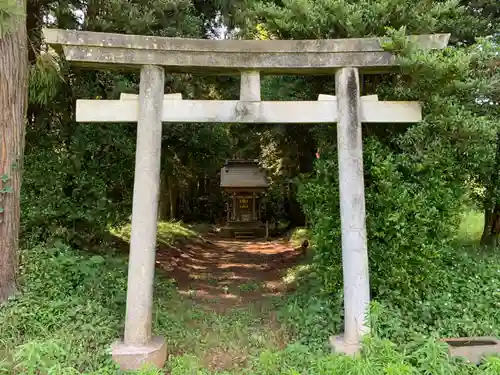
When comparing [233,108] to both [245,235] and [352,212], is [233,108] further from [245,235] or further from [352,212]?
[245,235]

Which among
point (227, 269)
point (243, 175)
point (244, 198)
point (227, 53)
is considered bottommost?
point (227, 269)

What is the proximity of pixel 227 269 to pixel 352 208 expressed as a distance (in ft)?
20.1

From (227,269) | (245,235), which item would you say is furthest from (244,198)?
(227,269)

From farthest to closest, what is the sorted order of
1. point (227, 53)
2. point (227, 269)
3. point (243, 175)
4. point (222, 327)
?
point (243, 175), point (227, 269), point (222, 327), point (227, 53)

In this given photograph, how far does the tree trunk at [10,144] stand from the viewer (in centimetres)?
486

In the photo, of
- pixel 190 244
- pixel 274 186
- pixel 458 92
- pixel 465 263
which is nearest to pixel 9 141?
pixel 458 92

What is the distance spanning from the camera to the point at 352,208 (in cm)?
458

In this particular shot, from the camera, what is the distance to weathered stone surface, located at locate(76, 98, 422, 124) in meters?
4.66

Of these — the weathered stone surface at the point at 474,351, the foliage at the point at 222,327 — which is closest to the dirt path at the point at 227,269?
the foliage at the point at 222,327

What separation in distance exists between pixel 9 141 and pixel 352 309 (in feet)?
14.9

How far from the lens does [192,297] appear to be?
23.4 ft

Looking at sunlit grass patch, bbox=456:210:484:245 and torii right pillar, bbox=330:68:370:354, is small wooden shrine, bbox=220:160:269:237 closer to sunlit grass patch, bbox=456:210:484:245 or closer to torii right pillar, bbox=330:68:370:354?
sunlit grass patch, bbox=456:210:484:245

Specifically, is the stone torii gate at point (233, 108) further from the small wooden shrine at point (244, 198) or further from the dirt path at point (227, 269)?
the small wooden shrine at point (244, 198)

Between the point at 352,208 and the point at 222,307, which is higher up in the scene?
the point at 352,208
